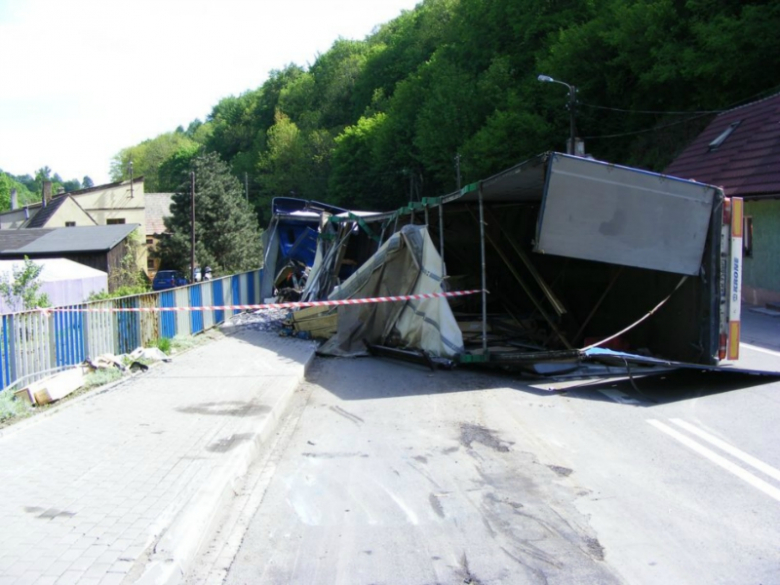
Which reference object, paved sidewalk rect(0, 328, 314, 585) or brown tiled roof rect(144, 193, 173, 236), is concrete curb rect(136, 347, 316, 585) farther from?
brown tiled roof rect(144, 193, 173, 236)

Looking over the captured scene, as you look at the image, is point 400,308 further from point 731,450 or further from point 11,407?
point 731,450

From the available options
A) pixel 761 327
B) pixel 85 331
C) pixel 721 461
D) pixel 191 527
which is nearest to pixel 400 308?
pixel 85 331

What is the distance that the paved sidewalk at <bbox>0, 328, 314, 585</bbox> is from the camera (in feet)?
12.8

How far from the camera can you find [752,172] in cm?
1867

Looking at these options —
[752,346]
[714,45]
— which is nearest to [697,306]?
[752,346]

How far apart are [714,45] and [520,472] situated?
24.8m

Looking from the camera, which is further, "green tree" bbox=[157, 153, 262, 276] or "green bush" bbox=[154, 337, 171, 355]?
"green tree" bbox=[157, 153, 262, 276]

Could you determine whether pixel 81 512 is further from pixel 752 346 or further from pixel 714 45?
pixel 714 45

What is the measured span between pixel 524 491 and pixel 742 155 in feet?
60.5

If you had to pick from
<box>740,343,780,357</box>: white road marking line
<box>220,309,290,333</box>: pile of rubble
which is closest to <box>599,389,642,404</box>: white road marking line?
<box>740,343,780,357</box>: white road marking line

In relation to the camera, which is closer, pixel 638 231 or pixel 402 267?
pixel 638 231

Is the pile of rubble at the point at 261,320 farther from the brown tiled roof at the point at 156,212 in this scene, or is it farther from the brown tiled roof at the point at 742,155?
the brown tiled roof at the point at 156,212

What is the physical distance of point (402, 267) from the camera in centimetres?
1209

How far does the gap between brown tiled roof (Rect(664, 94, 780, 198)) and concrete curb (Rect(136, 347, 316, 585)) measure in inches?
632
